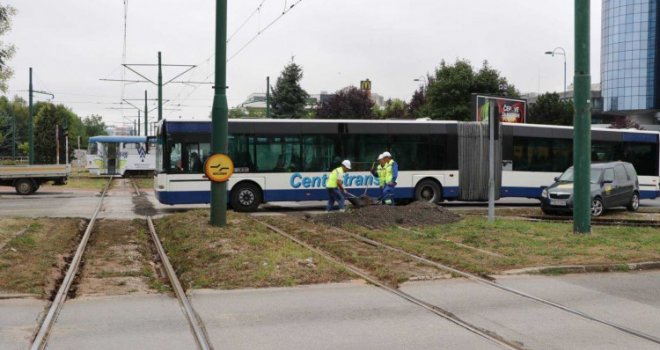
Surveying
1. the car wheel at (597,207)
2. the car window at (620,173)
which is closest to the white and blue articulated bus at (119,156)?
the car window at (620,173)

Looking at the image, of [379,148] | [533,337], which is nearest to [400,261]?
[533,337]

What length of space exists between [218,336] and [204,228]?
7160 mm

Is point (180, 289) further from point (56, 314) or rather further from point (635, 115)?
point (635, 115)

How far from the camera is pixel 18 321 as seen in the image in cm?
641

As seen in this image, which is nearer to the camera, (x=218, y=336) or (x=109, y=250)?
(x=218, y=336)

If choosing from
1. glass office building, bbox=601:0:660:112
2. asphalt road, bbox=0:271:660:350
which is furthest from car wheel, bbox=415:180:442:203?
glass office building, bbox=601:0:660:112

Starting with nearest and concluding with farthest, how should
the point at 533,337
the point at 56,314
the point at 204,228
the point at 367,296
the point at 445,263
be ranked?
1. the point at 533,337
2. the point at 56,314
3. the point at 367,296
4. the point at 445,263
5. the point at 204,228

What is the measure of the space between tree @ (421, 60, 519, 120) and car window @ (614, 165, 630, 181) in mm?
31193

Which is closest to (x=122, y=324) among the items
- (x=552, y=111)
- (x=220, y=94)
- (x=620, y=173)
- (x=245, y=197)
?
(x=220, y=94)

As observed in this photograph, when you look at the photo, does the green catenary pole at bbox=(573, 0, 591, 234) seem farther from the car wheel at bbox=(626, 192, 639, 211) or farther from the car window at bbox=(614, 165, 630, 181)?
the car wheel at bbox=(626, 192, 639, 211)

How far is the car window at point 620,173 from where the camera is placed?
2014 centimetres

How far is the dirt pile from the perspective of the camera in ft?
48.7

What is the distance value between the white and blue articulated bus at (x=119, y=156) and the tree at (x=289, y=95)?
43.8ft

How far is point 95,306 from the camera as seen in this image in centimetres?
711
